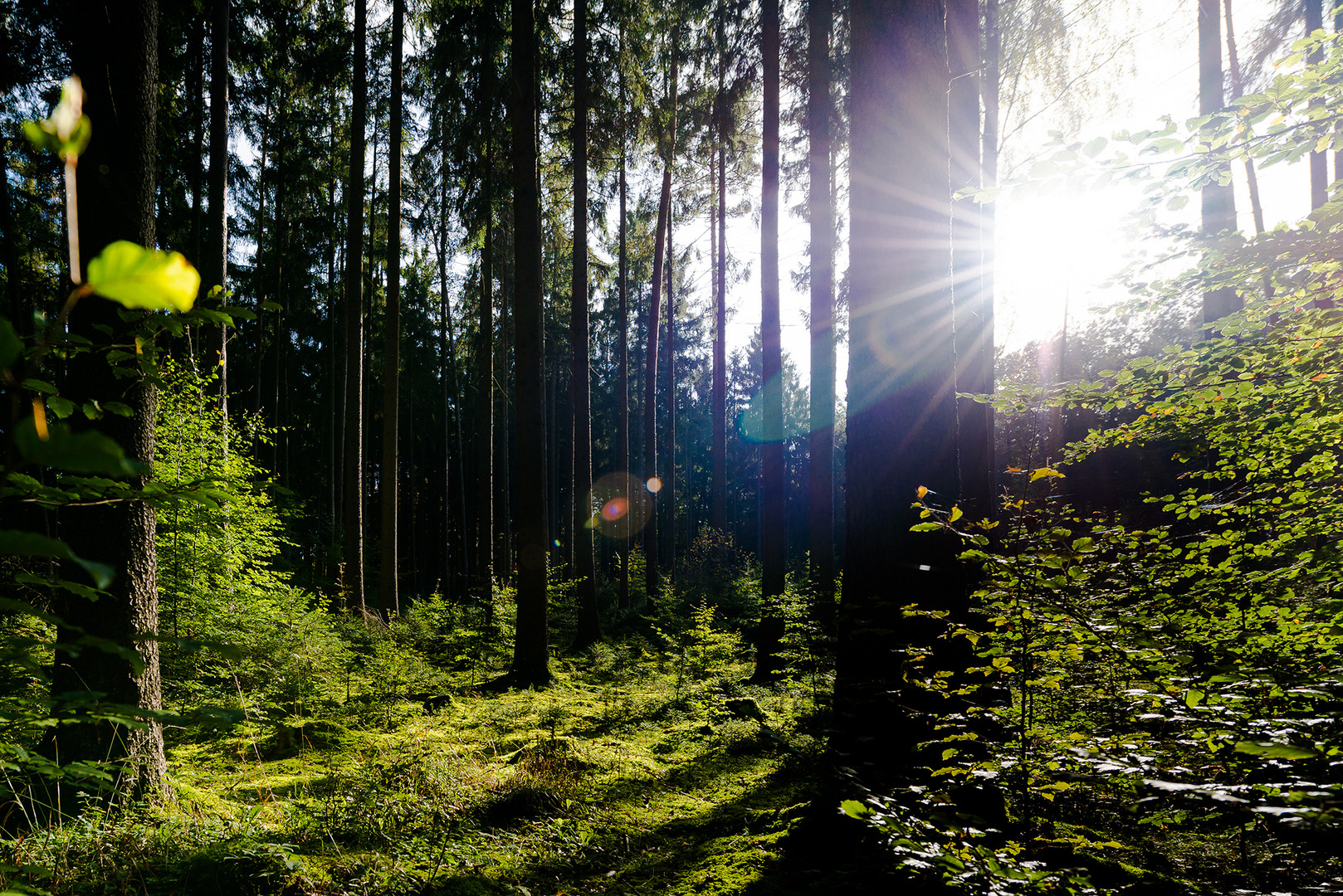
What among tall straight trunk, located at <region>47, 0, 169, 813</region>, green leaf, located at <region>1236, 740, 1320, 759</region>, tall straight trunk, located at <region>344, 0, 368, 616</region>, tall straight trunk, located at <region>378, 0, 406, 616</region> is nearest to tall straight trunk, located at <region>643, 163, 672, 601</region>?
tall straight trunk, located at <region>378, 0, 406, 616</region>

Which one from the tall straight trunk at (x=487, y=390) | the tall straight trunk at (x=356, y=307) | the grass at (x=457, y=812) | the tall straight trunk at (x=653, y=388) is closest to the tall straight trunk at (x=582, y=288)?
the tall straight trunk at (x=487, y=390)

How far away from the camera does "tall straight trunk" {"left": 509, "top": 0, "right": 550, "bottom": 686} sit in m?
7.36

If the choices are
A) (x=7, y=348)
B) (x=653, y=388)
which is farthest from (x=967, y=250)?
(x=653, y=388)

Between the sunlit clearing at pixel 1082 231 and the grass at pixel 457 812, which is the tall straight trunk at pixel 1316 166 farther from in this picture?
the grass at pixel 457 812

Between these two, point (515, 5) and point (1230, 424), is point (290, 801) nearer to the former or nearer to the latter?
point (1230, 424)

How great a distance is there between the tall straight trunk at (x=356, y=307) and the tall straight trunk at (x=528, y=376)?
4.17 m

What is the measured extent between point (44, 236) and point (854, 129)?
1721 centimetres

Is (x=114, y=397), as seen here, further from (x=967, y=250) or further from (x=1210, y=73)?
(x=1210, y=73)

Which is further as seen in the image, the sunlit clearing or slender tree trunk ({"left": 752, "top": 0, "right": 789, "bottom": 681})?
slender tree trunk ({"left": 752, "top": 0, "right": 789, "bottom": 681})

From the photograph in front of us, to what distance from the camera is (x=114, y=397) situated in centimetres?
315

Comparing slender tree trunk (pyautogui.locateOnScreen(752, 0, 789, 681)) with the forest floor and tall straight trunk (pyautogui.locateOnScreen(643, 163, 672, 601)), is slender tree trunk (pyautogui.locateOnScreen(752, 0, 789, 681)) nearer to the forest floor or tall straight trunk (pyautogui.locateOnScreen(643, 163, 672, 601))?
the forest floor

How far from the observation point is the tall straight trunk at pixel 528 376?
7355mm

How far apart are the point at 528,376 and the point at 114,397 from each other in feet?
15.7

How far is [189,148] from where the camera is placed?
39.8 feet
